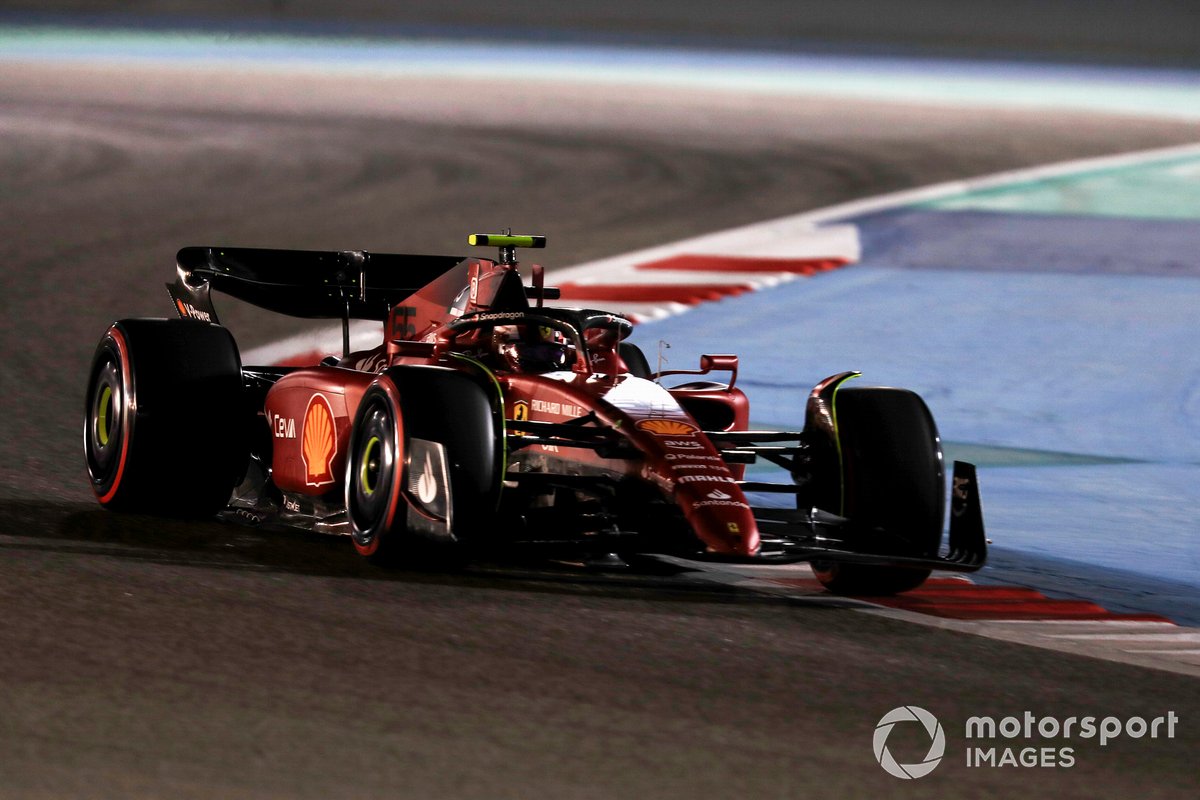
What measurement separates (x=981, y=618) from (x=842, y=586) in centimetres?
52

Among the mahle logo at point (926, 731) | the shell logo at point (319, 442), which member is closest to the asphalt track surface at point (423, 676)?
the mahle logo at point (926, 731)

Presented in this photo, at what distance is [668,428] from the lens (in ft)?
21.1

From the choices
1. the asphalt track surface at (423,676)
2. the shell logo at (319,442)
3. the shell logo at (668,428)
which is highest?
the shell logo at (668,428)

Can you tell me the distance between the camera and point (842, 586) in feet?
22.0

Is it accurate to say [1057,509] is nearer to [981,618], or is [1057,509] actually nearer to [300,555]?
[981,618]

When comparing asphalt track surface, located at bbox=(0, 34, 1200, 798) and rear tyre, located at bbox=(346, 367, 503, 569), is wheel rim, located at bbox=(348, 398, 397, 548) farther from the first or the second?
asphalt track surface, located at bbox=(0, 34, 1200, 798)

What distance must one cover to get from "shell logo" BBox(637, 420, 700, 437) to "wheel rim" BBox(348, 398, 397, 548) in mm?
827

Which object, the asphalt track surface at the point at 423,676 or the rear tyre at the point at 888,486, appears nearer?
the asphalt track surface at the point at 423,676

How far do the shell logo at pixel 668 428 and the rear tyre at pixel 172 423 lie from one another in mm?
1768

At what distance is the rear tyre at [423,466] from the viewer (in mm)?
6168

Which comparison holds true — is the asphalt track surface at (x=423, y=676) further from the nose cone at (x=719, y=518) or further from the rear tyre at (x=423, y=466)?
the nose cone at (x=719, y=518)

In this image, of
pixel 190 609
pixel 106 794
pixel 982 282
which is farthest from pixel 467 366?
pixel 982 282

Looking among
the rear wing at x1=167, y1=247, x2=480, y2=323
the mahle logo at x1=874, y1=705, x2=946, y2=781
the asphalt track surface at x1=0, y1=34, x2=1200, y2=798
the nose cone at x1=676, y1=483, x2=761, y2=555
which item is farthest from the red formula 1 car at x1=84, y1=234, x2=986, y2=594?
the mahle logo at x1=874, y1=705, x2=946, y2=781

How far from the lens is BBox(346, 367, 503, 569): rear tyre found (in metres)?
6.17
